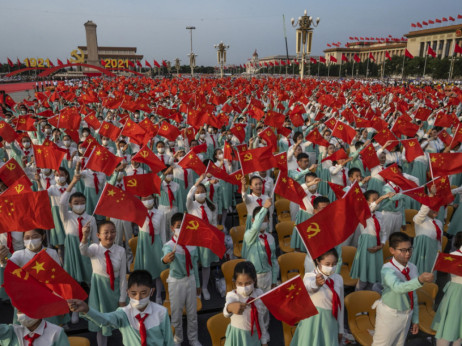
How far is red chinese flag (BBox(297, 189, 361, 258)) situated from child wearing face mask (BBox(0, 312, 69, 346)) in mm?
2474

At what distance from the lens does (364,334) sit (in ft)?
13.4

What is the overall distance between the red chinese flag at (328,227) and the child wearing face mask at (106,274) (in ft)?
7.78

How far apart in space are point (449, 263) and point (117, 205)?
398 cm

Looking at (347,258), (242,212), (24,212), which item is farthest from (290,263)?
(24,212)

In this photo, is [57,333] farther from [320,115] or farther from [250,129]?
[250,129]

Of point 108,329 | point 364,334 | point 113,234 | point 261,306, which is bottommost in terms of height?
point 364,334

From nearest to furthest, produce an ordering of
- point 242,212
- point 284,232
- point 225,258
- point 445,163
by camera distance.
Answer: point 445,163 < point 284,232 < point 225,258 < point 242,212

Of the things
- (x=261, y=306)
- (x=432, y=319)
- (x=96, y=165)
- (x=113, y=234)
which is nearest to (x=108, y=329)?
(x=113, y=234)

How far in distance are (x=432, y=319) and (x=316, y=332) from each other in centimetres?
186

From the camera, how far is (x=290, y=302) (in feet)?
10.4

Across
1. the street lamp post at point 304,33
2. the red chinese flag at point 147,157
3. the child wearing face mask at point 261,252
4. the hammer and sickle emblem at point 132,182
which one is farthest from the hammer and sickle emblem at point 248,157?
the street lamp post at point 304,33

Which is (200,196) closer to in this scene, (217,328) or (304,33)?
(217,328)

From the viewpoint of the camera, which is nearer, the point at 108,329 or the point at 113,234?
the point at 108,329

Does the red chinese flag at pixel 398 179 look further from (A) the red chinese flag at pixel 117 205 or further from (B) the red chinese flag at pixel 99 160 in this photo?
(B) the red chinese flag at pixel 99 160
